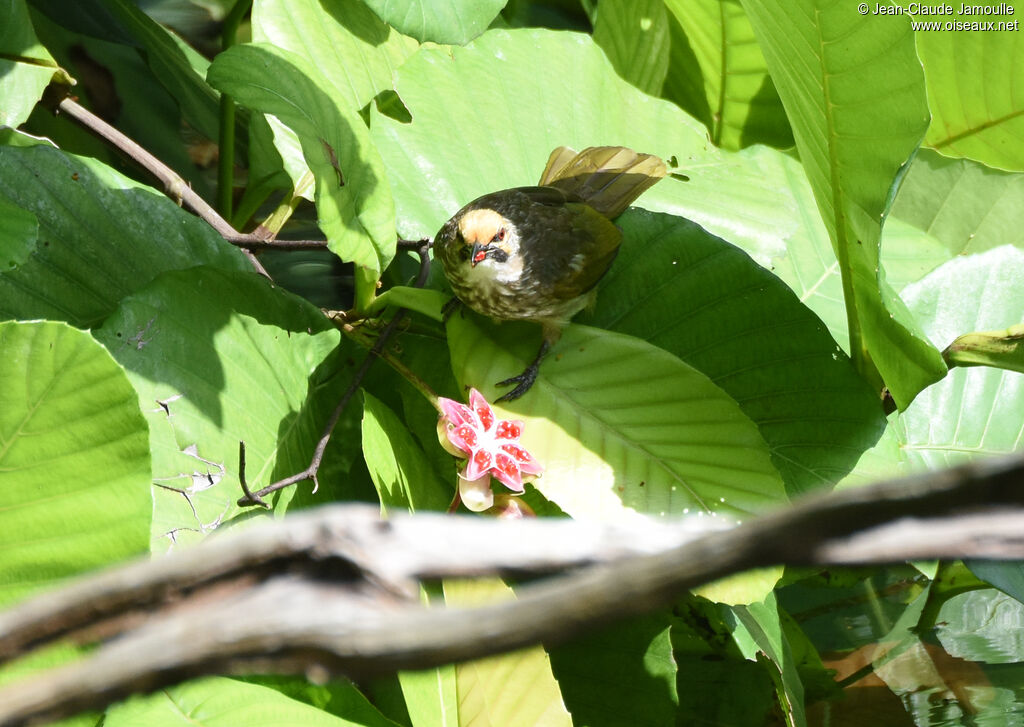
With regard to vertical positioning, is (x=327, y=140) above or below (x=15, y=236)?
above

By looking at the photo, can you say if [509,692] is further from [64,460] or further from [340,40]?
[340,40]

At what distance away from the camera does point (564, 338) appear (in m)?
1.42

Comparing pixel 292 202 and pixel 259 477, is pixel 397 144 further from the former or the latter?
pixel 259 477

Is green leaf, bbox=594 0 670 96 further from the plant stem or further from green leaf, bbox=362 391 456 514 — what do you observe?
green leaf, bbox=362 391 456 514

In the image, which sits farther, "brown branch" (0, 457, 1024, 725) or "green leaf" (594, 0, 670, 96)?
"green leaf" (594, 0, 670, 96)

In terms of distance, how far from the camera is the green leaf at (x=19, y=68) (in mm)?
1481

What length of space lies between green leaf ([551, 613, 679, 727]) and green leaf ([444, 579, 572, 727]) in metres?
0.24

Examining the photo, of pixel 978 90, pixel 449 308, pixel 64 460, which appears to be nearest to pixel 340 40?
pixel 449 308

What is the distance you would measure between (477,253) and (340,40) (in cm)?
48

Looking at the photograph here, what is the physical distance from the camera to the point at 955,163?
78.6 inches

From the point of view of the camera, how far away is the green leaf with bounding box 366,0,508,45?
142cm

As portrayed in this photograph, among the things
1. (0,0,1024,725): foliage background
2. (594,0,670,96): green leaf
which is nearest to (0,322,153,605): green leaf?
(0,0,1024,725): foliage background

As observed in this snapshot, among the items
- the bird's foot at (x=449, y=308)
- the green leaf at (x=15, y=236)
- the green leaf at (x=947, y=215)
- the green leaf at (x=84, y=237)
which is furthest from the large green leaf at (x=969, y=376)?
the green leaf at (x=15, y=236)

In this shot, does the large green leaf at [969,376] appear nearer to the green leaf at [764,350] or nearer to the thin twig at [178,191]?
the green leaf at [764,350]
